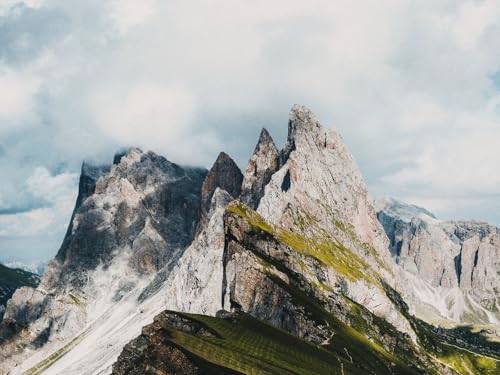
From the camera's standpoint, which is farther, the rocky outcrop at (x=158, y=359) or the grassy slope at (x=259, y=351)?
the grassy slope at (x=259, y=351)

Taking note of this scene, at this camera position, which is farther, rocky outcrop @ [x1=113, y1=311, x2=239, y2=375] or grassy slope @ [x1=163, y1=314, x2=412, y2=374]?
grassy slope @ [x1=163, y1=314, x2=412, y2=374]

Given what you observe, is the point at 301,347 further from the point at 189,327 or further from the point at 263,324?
the point at 189,327

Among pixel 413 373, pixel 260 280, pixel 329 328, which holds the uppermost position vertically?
pixel 260 280

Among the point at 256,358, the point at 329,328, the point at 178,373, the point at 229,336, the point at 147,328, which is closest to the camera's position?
the point at 178,373

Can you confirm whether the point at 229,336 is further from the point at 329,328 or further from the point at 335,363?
the point at 329,328

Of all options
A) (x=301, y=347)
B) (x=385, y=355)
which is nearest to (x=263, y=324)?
(x=301, y=347)

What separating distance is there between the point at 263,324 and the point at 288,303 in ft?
117

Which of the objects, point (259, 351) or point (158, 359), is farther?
point (259, 351)

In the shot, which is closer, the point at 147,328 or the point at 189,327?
the point at 147,328

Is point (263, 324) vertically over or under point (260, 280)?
under

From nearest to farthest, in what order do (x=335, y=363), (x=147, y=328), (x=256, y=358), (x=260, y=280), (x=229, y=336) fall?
1. (x=147, y=328)
2. (x=256, y=358)
3. (x=229, y=336)
4. (x=335, y=363)
5. (x=260, y=280)

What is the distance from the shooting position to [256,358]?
11219 centimetres

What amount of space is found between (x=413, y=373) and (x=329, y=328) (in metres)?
39.1

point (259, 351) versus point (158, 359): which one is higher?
point (259, 351)
